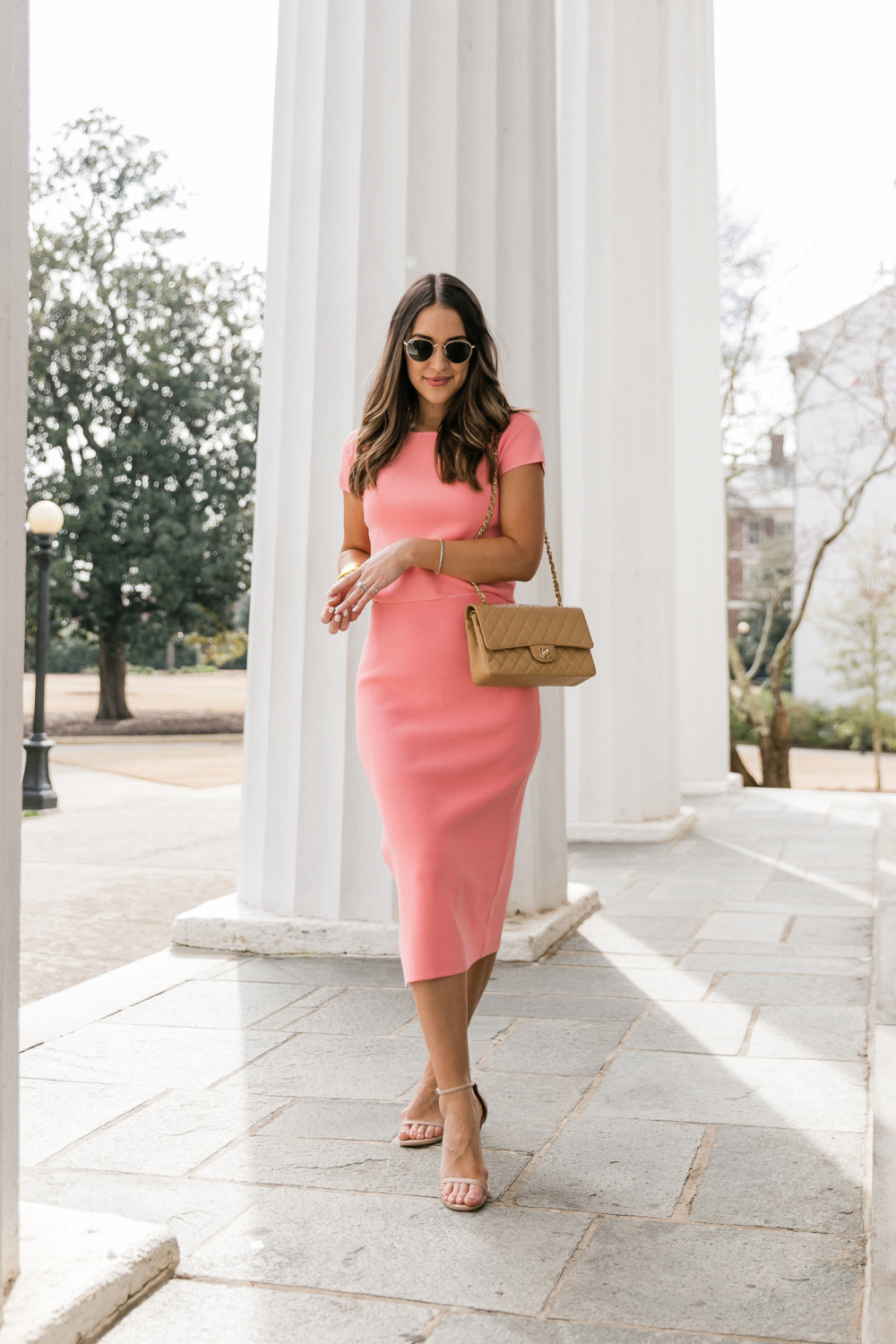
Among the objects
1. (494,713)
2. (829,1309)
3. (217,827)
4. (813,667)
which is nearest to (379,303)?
(494,713)

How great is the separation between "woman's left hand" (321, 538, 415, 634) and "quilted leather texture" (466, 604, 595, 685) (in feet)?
0.63

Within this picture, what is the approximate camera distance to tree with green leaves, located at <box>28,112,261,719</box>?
98.0 feet

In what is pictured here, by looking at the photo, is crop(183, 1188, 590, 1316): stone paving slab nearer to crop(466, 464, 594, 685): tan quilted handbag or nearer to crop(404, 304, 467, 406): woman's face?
crop(466, 464, 594, 685): tan quilted handbag

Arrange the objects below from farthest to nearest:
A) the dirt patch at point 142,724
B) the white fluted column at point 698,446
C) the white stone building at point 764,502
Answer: the dirt patch at point 142,724, the white stone building at point 764,502, the white fluted column at point 698,446

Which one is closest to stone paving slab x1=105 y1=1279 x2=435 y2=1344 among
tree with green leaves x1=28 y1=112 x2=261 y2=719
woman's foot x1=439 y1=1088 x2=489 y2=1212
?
woman's foot x1=439 y1=1088 x2=489 y2=1212

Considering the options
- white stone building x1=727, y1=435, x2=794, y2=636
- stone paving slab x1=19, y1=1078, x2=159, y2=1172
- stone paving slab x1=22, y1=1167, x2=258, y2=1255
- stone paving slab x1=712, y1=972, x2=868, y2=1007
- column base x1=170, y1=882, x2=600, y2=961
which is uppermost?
white stone building x1=727, y1=435, x2=794, y2=636

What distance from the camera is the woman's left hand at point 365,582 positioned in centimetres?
297

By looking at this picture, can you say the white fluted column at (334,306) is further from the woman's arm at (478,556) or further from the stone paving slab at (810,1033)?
the woman's arm at (478,556)

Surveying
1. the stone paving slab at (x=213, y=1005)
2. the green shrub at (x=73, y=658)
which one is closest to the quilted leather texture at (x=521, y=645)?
the stone paving slab at (x=213, y=1005)

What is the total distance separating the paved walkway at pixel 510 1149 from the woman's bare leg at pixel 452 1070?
0.31ft

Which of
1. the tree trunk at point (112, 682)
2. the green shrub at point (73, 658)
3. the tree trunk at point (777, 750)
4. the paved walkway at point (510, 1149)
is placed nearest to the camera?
the paved walkway at point (510, 1149)

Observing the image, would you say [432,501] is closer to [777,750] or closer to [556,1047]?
[556,1047]

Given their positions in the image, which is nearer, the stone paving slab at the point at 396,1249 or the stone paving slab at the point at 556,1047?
the stone paving slab at the point at 396,1249

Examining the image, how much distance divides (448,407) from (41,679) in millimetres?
14590
